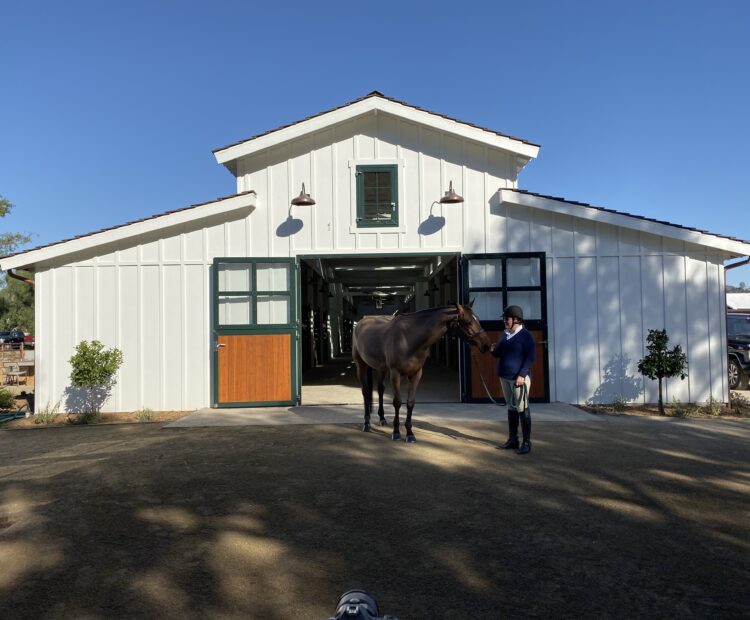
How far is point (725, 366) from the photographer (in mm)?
8781

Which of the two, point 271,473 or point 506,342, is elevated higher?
point 506,342

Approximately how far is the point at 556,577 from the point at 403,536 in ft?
3.34

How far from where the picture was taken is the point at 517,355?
559cm

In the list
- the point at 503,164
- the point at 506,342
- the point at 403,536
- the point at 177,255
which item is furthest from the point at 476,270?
the point at 403,536

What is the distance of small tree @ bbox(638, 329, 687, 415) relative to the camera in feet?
26.6

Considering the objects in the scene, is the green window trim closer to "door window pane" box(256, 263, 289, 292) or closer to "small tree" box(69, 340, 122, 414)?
"door window pane" box(256, 263, 289, 292)

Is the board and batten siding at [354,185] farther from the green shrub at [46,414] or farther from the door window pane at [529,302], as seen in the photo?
the green shrub at [46,414]

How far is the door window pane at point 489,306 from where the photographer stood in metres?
9.27

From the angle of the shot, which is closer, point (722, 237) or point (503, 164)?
point (722, 237)

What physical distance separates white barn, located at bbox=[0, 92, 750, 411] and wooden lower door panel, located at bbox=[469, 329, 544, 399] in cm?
4

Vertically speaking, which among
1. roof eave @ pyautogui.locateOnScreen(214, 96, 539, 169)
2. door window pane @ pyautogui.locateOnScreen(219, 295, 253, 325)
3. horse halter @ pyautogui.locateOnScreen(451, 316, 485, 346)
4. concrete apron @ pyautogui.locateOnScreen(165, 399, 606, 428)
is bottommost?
concrete apron @ pyautogui.locateOnScreen(165, 399, 606, 428)

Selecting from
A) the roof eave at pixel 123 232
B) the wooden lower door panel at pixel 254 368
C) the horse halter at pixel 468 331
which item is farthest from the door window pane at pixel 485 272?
the roof eave at pixel 123 232

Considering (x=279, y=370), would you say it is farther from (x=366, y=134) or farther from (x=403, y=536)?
(x=403, y=536)

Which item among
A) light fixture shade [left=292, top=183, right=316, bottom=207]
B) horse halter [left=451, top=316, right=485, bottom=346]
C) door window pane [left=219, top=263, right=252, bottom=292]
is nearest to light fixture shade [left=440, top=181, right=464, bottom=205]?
light fixture shade [left=292, top=183, right=316, bottom=207]
